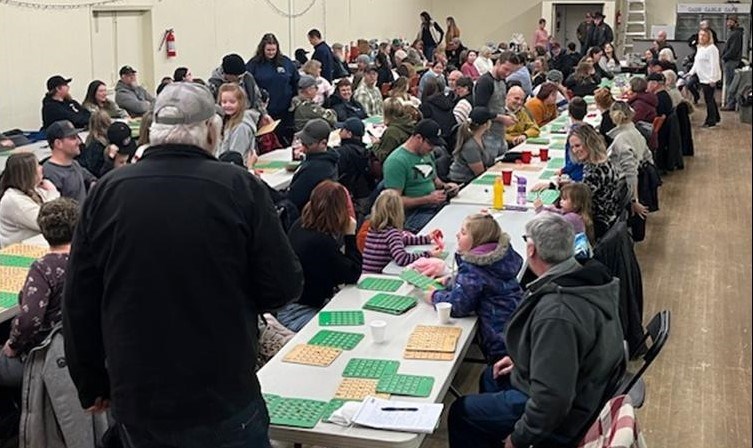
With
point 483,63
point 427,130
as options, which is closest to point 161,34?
point 483,63

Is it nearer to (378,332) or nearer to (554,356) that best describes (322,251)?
(378,332)

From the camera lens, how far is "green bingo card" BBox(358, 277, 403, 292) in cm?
418

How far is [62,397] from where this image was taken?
332 cm

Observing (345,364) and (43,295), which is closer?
(345,364)

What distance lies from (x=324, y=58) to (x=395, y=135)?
5.23m

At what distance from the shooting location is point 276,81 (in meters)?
8.94

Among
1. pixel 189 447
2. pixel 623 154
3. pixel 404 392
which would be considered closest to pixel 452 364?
pixel 404 392

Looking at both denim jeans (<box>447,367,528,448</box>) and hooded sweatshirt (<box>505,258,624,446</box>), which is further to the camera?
denim jeans (<box>447,367,528,448</box>)

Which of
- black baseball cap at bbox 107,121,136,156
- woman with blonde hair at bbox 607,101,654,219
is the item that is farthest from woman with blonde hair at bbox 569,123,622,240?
black baseball cap at bbox 107,121,136,156

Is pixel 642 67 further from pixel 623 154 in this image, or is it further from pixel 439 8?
pixel 623 154

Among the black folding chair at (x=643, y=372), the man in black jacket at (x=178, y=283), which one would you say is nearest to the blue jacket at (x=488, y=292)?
the black folding chair at (x=643, y=372)

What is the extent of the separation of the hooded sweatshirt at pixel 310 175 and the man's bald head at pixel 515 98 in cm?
326

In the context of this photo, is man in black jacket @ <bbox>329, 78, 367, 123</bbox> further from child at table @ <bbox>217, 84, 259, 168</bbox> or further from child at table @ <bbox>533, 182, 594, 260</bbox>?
child at table @ <bbox>533, 182, 594, 260</bbox>

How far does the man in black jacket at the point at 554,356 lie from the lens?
9.57 feet
